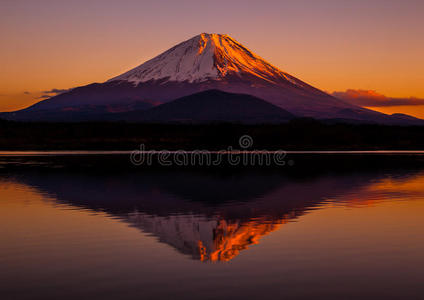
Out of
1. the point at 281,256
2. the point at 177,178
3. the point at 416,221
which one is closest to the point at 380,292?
the point at 281,256

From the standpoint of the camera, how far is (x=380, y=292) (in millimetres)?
10633

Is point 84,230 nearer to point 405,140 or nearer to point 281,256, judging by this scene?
point 281,256

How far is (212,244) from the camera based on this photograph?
15188 millimetres

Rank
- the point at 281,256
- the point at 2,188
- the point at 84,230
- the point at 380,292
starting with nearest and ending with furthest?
the point at 380,292, the point at 281,256, the point at 84,230, the point at 2,188

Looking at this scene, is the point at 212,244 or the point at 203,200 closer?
the point at 212,244

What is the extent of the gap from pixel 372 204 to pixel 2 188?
19.6 meters

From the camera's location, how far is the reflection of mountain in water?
16328mm

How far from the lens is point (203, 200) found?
1019 inches

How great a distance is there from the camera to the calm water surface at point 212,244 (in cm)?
1095

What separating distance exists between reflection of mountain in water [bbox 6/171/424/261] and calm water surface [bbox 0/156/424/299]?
0.24 ft

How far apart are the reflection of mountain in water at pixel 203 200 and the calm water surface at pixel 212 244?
7 cm

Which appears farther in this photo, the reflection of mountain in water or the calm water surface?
the reflection of mountain in water

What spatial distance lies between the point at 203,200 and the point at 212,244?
10.7 m

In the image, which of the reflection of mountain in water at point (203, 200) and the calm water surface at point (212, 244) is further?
the reflection of mountain in water at point (203, 200)
